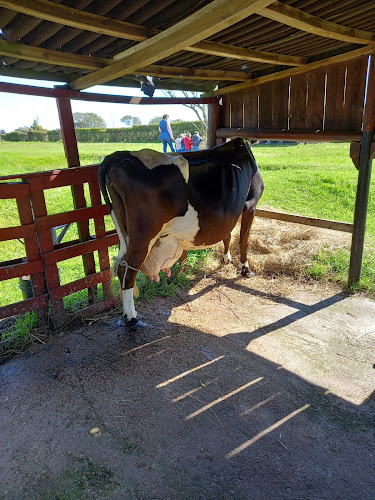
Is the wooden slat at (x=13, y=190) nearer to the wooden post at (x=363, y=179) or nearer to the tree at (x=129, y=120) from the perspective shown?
the wooden post at (x=363, y=179)

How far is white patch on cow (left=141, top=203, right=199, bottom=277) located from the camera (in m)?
3.85

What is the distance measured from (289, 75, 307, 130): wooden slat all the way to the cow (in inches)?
38.3

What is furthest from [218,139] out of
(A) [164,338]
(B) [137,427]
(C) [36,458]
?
(C) [36,458]

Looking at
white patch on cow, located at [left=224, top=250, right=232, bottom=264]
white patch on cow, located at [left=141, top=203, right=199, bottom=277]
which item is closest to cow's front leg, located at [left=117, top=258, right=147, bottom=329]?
white patch on cow, located at [left=141, top=203, right=199, bottom=277]

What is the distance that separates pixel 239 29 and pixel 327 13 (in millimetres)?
717

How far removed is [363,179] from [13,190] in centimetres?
393

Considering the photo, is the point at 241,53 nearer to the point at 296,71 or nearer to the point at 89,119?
the point at 296,71

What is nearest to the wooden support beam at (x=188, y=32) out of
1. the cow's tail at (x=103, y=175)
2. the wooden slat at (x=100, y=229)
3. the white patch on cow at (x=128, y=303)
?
the cow's tail at (x=103, y=175)

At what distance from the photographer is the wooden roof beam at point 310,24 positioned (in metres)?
2.51

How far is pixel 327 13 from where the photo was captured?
9.35 ft

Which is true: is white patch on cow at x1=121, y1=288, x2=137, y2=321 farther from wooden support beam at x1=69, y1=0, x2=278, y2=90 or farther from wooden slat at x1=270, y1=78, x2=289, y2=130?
wooden slat at x1=270, y1=78, x2=289, y2=130

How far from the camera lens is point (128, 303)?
12.9 feet

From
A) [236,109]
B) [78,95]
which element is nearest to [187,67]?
[78,95]

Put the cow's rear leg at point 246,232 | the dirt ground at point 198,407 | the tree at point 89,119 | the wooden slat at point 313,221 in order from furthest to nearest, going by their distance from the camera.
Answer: the tree at point 89,119 → the cow's rear leg at point 246,232 → the wooden slat at point 313,221 → the dirt ground at point 198,407
